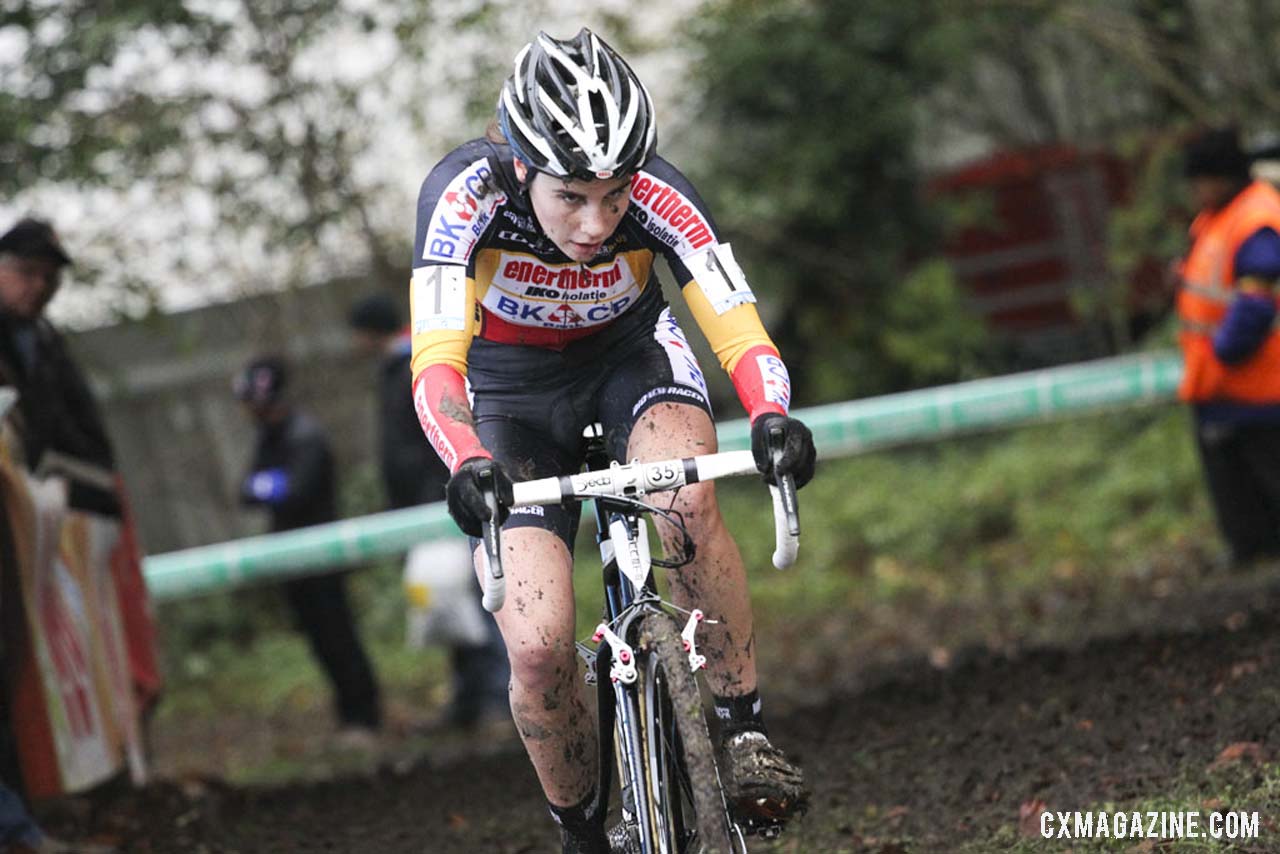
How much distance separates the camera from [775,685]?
1013 centimetres

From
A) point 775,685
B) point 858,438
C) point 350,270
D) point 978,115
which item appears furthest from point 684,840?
point 978,115

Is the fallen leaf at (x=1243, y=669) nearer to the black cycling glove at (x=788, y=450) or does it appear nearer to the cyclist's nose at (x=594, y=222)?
the black cycling glove at (x=788, y=450)

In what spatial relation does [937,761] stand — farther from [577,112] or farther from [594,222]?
[577,112]

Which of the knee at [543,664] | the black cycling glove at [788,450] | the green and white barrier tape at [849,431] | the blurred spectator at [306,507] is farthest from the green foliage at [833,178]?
the black cycling glove at [788,450]

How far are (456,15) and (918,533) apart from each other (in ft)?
17.7

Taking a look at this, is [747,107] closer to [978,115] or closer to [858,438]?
[978,115]

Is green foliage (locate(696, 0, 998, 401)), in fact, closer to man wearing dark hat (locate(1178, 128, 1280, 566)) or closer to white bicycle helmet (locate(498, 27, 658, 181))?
man wearing dark hat (locate(1178, 128, 1280, 566))

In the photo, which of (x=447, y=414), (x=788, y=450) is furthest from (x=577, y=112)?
(x=788, y=450)

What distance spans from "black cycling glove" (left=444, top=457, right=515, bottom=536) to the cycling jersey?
0.21 meters

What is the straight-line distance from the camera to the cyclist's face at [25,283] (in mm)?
7305

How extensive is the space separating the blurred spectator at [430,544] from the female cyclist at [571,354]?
4.66 metres

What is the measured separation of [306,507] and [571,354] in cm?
581

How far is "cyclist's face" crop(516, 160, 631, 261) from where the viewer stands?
4.53 metres

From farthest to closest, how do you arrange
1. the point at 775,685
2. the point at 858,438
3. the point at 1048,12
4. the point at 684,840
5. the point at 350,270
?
the point at 350,270 < the point at 1048,12 < the point at 858,438 < the point at 775,685 < the point at 684,840
